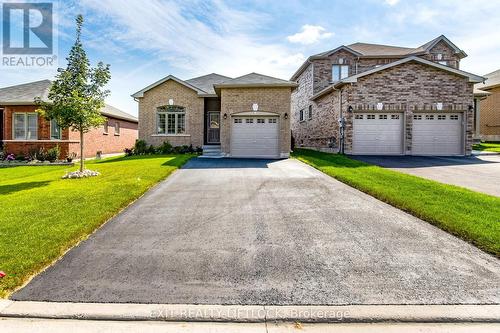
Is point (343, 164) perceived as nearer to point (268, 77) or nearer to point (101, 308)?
point (268, 77)

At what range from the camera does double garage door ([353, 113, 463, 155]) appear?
17.0 meters

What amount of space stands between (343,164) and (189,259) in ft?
33.0

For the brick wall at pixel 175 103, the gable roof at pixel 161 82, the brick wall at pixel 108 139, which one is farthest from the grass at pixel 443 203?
the brick wall at pixel 108 139

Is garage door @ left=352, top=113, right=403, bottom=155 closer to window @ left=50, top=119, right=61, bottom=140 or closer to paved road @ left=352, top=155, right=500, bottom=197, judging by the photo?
paved road @ left=352, top=155, right=500, bottom=197

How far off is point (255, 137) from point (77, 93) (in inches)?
361

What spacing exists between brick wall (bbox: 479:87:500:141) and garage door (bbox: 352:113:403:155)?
1691 cm

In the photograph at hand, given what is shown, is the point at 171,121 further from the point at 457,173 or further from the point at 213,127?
the point at 457,173

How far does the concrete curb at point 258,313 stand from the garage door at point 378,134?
1483 centimetres

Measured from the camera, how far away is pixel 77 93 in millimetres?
10953

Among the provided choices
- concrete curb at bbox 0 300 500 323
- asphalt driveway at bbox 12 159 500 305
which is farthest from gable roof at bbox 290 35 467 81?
concrete curb at bbox 0 300 500 323

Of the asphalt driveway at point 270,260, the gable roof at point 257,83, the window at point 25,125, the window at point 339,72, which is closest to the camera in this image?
the asphalt driveway at point 270,260

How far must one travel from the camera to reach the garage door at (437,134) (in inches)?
669

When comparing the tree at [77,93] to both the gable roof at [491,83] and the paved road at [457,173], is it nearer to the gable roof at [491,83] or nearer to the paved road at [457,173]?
the paved road at [457,173]

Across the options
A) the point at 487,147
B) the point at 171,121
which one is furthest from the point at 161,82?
the point at 487,147
